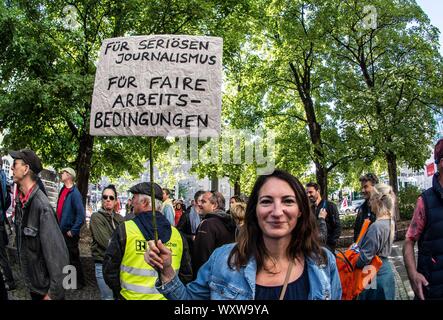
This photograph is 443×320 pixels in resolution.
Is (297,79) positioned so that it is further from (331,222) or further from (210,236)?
(210,236)

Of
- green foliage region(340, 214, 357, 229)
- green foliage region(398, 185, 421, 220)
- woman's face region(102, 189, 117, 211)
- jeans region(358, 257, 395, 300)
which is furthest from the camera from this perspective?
green foliage region(398, 185, 421, 220)

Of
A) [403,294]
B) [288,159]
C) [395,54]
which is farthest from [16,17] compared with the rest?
[395,54]

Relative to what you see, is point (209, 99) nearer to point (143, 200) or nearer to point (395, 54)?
point (143, 200)

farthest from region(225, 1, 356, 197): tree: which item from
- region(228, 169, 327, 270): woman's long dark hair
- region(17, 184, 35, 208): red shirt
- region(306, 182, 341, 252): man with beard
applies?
region(228, 169, 327, 270): woman's long dark hair

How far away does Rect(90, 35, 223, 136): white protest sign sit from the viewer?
3523mm

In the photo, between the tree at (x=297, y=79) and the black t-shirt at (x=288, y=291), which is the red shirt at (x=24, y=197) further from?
the tree at (x=297, y=79)

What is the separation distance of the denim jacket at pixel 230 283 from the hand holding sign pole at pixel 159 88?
3.69ft

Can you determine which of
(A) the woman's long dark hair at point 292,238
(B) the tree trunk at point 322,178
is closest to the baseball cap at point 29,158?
(A) the woman's long dark hair at point 292,238

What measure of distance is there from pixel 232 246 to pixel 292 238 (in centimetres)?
32

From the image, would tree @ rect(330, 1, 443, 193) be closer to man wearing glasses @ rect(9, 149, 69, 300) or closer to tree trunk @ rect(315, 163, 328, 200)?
tree trunk @ rect(315, 163, 328, 200)
